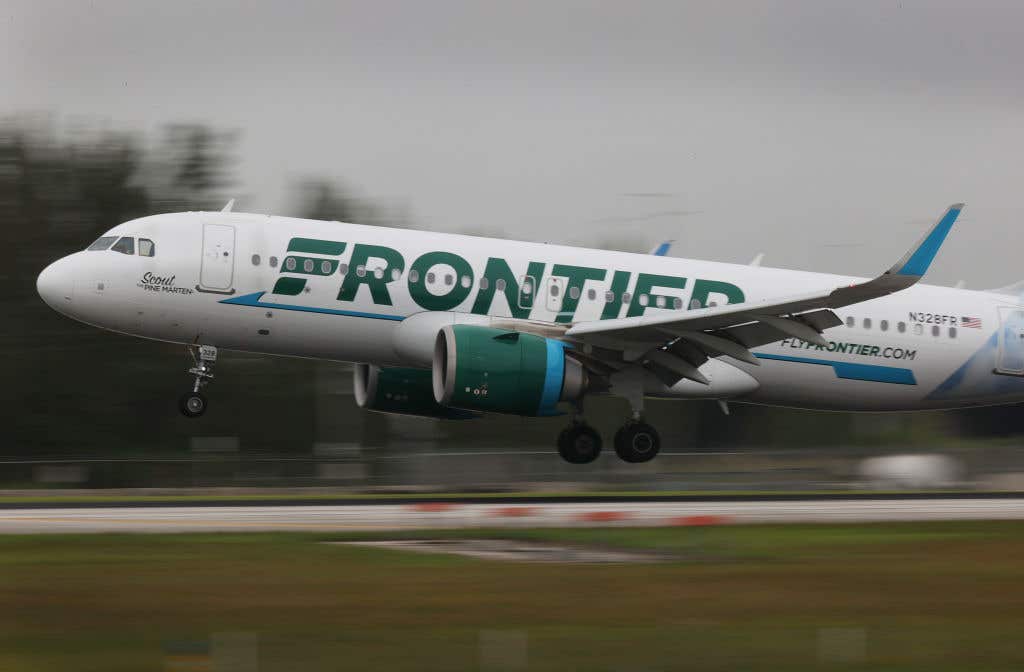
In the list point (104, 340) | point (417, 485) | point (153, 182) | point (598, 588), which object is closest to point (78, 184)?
point (153, 182)

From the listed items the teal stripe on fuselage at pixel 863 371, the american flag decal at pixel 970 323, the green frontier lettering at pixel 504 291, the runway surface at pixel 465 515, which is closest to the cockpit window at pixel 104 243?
the runway surface at pixel 465 515

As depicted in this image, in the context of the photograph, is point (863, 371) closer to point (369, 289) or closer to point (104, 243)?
point (369, 289)

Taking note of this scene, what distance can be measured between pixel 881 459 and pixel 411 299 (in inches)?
518

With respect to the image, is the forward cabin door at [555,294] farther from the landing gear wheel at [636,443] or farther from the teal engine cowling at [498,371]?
the landing gear wheel at [636,443]

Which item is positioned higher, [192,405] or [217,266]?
[217,266]

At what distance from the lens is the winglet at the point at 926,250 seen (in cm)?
2100

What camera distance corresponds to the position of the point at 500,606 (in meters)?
13.0

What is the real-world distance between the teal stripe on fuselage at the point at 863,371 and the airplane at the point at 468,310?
8cm

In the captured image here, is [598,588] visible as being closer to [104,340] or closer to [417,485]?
[417,485]

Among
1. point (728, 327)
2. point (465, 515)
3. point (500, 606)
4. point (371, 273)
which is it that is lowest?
point (500, 606)

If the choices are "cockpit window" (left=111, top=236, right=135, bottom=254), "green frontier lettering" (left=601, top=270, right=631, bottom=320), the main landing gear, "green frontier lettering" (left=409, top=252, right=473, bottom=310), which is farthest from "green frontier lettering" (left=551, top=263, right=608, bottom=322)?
"cockpit window" (left=111, top=236, right=135, bottom=254)

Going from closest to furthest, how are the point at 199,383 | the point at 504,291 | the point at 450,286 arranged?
1. the point at 450,286
2. the point at 504,291
3. the point at 199,383

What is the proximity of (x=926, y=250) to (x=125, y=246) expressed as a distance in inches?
536

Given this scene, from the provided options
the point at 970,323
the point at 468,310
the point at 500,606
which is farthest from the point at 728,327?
the point at 500,606
